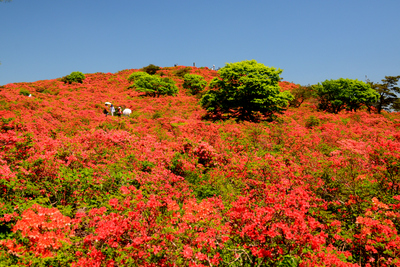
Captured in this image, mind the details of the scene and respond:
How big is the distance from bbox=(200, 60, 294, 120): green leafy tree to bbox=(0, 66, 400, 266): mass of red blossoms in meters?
7.27

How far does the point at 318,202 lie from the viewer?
6.73 meters

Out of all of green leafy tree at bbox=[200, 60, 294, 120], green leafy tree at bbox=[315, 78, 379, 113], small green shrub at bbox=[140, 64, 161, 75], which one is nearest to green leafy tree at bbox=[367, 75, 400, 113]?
green leafy tree at bbox=[315, 78, 379, 113]

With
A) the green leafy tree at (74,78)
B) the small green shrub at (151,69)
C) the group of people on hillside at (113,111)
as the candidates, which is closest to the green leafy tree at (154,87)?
the group of people on hillside at (113,111)

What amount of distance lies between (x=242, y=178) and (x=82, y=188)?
5466mm

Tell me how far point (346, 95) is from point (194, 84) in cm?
2494

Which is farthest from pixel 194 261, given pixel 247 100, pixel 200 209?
pixel 247 100

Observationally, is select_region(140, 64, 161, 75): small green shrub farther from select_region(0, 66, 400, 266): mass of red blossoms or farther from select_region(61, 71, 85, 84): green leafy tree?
select_region(0, 66, 400, 266): mass of red blossoms

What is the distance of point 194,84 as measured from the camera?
40.2m

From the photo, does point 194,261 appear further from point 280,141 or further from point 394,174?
point 280,141

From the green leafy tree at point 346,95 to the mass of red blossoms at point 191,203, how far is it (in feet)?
69.5

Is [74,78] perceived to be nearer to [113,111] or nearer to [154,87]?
[154,87]

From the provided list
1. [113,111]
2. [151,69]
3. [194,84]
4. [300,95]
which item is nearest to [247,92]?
[113,111]

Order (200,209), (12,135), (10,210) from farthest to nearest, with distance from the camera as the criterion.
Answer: (12,135), (10,210), (200,209)

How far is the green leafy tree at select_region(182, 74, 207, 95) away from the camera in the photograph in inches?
1582
